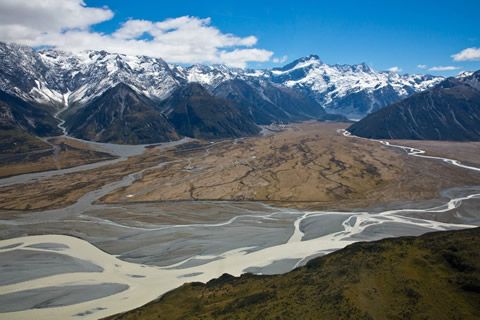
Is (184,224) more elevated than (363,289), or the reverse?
(184,224)

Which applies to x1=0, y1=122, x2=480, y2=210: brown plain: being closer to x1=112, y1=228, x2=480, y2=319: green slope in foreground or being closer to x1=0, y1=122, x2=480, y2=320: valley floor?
x1=0, y1=122, x2=480, y2=320: valley floor

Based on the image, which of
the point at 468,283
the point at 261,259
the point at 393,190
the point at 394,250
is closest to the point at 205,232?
the point at 261,259

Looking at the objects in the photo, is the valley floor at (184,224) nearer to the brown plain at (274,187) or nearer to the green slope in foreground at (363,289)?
the brown plain at (274,187)

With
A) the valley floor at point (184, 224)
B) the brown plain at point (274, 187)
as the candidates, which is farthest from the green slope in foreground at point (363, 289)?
the brown plain at point (274, 187)

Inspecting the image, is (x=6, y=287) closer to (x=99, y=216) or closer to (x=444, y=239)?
(x=99, y=216)

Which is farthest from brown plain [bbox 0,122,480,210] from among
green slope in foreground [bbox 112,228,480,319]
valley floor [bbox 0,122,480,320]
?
green slope in foreground [bbox 112,228,480,319]

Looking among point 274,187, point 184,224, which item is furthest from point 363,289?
point 274,187

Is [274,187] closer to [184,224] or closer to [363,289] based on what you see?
[184,224]
